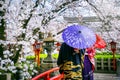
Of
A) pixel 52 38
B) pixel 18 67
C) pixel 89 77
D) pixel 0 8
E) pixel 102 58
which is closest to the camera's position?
pixel 89 77

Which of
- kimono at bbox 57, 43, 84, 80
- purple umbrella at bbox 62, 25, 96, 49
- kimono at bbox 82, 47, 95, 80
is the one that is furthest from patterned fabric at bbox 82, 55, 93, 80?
purple umbrella at bbox 62, 25, 96, 49

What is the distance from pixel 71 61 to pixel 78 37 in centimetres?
40

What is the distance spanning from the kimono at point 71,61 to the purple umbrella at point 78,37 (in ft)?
0.44

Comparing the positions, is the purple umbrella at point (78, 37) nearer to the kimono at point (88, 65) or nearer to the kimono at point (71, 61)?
the kimono at point (71, 61)

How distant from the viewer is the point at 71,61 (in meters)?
5.08

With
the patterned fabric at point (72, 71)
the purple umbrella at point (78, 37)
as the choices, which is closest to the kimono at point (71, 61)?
the patterned fabric at point (72, 71)

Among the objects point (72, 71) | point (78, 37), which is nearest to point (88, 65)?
point (72, 71)

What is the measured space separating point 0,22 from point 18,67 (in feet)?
7.79

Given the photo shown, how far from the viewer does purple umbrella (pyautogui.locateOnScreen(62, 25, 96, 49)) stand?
4.96 metres

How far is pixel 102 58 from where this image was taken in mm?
23797

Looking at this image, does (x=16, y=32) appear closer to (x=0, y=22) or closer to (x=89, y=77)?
(x=0, y=22)

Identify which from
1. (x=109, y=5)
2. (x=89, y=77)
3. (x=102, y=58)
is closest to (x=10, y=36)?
(x=89, y=77)

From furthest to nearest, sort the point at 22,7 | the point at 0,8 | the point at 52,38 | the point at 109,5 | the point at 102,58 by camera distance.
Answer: the point at 102,58, the point at 52,38, the point at 109,5, the point at 22,7, the point at 0,8

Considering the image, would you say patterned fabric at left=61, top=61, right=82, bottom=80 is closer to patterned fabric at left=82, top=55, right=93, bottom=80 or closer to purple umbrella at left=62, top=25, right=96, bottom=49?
patterned fabric at left=82, top=55, right=93, bottom=80
